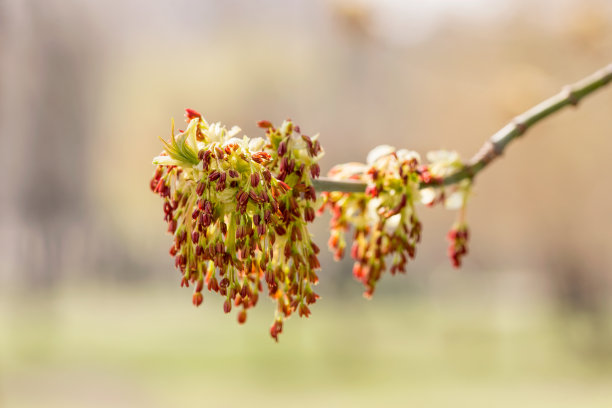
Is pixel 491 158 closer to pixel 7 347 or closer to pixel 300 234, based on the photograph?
pixel 300 234

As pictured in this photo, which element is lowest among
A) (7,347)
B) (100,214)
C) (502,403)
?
(502,403)

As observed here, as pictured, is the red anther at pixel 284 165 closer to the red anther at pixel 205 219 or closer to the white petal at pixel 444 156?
the red anther at pixel 205 219

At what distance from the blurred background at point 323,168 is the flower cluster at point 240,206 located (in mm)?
14703

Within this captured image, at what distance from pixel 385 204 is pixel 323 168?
16.0 m

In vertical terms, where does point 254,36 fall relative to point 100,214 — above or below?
above

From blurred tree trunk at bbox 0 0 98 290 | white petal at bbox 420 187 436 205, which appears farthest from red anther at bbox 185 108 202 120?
blurred tree trunk at bbox 0 0 98 290

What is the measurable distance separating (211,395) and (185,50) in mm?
13742

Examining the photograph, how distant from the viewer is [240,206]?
128 centimetres

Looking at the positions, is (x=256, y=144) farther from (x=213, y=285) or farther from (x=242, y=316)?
(x=242, y=316)

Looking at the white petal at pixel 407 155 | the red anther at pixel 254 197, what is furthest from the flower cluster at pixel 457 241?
the red anther at pixel 254 197

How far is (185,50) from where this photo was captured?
26.6m

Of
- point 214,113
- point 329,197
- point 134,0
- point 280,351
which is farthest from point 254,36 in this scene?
point 329,197

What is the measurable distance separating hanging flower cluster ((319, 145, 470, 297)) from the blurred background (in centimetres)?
1436

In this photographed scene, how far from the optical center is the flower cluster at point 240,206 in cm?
131
